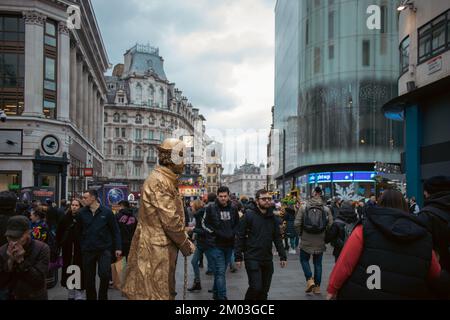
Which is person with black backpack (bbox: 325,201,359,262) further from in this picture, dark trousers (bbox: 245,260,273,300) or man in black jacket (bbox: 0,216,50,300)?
man in black jacket (bbox: 0,216,50,300)

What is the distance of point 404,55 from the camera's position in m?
25.7

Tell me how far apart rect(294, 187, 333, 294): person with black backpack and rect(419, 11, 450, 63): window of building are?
14.2 meters

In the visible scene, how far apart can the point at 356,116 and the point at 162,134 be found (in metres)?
59.8

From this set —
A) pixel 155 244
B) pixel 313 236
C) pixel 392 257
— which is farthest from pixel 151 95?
pixel 392 257

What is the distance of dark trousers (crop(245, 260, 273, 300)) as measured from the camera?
6840 mm

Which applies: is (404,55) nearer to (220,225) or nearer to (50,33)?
(220,225)

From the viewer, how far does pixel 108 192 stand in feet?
82.2

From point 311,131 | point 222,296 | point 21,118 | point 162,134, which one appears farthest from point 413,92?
point 162,134

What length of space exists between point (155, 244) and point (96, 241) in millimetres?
2696

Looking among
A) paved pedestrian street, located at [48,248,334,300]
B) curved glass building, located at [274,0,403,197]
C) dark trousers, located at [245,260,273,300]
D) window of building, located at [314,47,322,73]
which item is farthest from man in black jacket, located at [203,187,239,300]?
window of building, located at [314,47,322,73]

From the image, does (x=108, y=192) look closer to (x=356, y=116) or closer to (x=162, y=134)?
(x=356, y=116)

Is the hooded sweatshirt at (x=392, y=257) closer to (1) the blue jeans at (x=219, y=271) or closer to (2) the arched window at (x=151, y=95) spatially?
(1) the blue jeans at (x=219, y=271)

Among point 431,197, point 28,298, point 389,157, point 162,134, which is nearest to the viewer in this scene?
point 28,298

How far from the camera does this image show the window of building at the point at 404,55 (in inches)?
987
